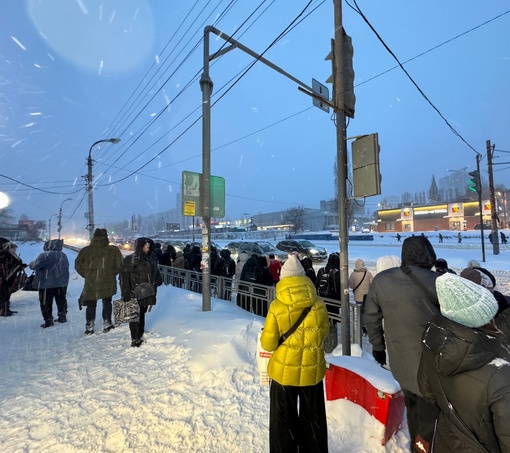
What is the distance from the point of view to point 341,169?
15.4 feet

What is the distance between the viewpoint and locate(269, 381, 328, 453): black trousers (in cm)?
245

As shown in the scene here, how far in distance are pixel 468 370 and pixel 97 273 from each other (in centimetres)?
611

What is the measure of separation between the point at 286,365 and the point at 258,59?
6118 mm

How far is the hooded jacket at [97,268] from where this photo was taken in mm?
5918

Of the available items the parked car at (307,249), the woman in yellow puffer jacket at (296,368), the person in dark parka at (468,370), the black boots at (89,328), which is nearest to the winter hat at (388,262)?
the woman in yellow puffer jacket at (296,368)

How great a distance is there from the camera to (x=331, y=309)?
19.6 feet

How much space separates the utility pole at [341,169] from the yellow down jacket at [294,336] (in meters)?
2.16

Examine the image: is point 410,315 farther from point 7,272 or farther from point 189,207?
point 7,272

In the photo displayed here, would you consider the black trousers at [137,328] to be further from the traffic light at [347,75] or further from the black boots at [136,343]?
the traffic light at [347,75]

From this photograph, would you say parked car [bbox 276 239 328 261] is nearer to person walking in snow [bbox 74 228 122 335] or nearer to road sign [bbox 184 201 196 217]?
road sign [bbox 184 201 196 217]

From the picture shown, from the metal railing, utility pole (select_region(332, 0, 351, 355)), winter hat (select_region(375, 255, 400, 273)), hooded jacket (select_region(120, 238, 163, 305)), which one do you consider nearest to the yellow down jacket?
winter hat (select_region(375, 255, 400, 273))

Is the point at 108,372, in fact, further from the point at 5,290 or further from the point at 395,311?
the point at 5,290

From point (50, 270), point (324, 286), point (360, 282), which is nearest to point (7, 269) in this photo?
point (50, 270)

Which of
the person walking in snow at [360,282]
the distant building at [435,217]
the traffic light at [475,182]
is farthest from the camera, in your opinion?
the distant building at [435,217]
